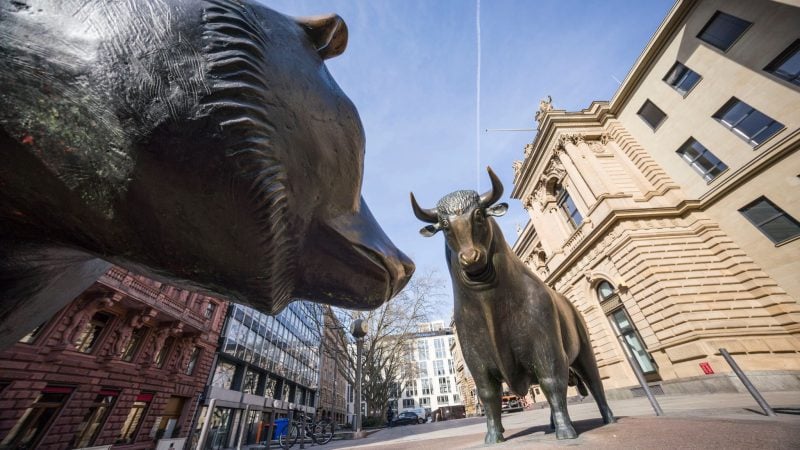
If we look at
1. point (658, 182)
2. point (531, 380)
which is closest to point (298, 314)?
point (658, 182)

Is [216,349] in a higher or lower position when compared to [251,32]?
higher

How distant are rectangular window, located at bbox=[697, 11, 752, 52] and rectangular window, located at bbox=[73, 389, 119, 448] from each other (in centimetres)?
2946

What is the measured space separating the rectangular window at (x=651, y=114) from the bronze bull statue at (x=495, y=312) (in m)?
19.1

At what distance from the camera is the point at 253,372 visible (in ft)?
77.3

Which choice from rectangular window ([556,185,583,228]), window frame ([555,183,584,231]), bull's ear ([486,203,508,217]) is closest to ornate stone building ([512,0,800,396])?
rectangular window ([556,185,583,228])

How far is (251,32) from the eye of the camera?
593 millimetres

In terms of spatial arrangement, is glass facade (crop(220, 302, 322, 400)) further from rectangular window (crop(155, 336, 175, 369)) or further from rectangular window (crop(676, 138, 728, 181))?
rectangular window (crop(676, 138, 728, 181))

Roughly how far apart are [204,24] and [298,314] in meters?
35.4

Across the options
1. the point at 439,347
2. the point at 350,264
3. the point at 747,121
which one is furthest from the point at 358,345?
the point at 439,347

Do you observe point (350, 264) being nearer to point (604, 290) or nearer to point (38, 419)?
point (38, 419)

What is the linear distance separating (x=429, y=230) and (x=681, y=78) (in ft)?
63.4

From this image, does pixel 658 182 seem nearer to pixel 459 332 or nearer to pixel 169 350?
pixel 459 332

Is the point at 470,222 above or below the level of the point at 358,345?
below

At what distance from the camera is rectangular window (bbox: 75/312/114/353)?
11627mm
